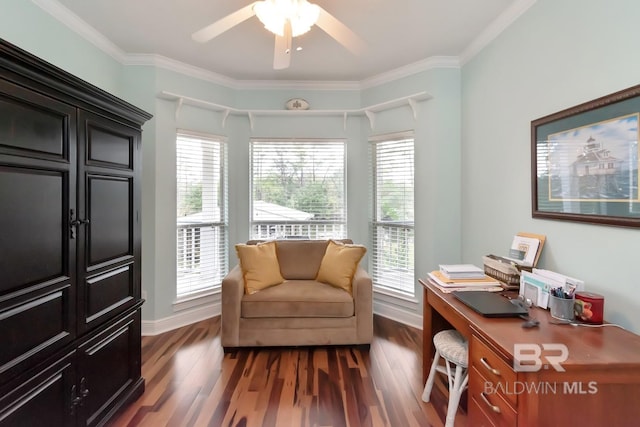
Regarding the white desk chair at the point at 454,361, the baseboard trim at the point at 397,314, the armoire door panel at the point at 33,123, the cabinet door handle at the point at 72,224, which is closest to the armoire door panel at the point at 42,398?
the cabinet door handle at the point at 72,224

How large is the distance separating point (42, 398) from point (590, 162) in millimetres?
2898

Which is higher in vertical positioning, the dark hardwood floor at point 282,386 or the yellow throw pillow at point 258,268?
the yellow throw pillow at point 258,268

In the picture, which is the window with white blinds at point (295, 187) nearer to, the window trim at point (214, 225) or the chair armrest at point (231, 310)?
the window trim at point (214, 225)

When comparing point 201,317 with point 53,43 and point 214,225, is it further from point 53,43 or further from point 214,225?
point 53,43

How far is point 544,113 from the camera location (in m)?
1.98

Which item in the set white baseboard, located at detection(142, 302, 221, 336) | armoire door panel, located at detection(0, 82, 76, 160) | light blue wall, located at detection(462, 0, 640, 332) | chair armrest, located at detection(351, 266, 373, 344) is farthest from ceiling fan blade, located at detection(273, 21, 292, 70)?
white baseboard, located at detection(142, 302, 221, 336)

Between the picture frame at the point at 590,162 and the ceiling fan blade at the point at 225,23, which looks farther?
the ceiling fan blade at the point at 225,23

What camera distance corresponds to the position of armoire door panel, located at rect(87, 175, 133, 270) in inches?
65.2

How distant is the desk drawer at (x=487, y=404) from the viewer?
1.20m

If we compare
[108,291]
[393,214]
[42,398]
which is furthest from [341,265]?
[42,398]

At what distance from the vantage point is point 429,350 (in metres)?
2.20

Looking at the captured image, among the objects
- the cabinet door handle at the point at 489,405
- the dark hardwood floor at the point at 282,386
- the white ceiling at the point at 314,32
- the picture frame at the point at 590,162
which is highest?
the white ceiling at the point at 314,32

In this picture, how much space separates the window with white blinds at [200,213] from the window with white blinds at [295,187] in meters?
0.40

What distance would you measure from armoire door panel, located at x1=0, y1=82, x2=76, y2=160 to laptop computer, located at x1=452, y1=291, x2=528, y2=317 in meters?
2.16
